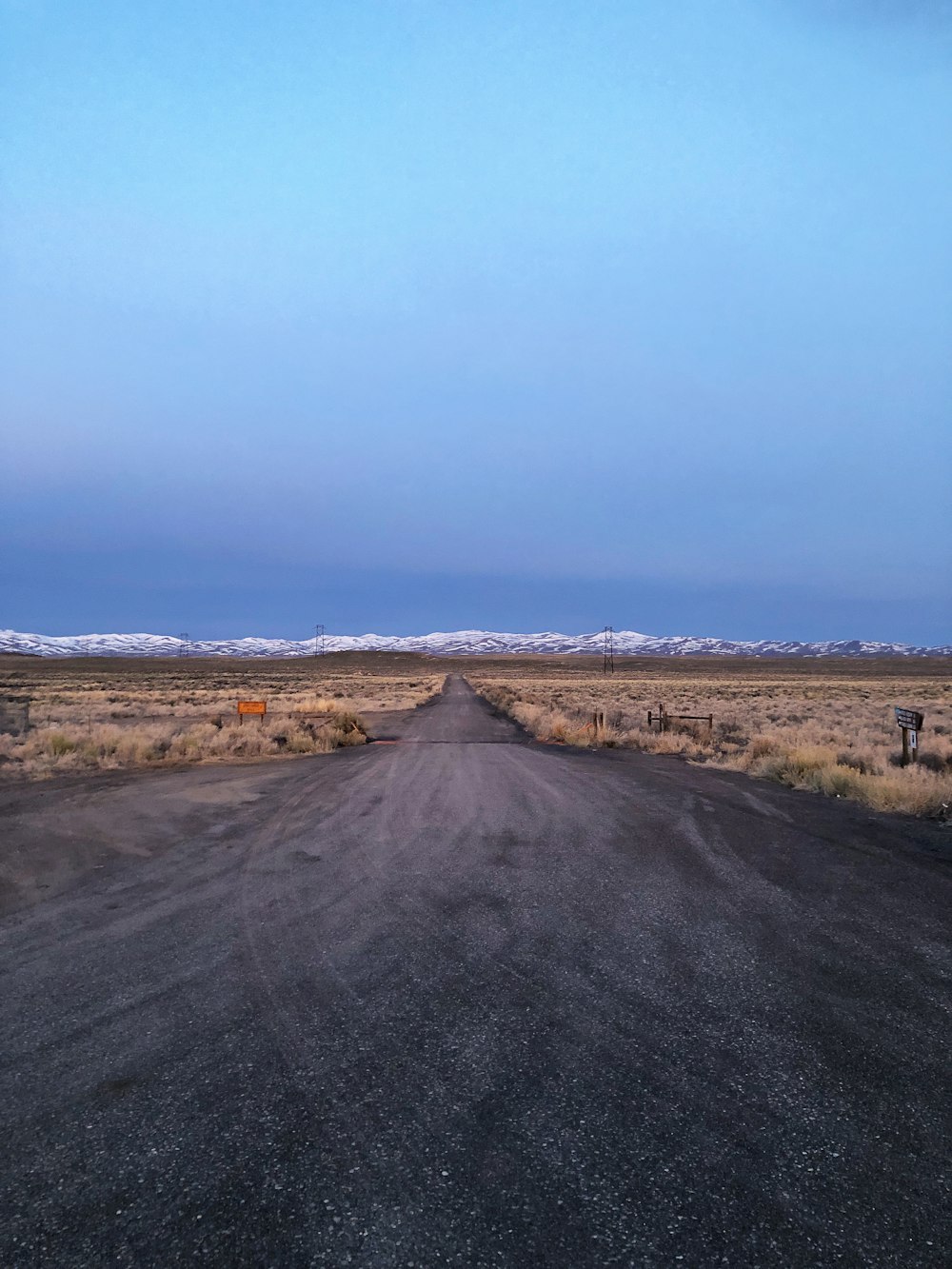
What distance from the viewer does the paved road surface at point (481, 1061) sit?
2578 millimetres

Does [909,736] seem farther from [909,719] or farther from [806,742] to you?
[806,742]

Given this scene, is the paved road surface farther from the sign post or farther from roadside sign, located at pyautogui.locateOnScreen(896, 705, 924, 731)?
the sign post

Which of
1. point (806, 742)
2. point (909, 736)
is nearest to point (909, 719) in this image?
point (909, 736)

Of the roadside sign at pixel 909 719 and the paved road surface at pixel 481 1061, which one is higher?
the roadside sign at pixel 909 719

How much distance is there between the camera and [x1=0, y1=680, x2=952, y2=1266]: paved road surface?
8.46 feet

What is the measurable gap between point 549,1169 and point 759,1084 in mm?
1247

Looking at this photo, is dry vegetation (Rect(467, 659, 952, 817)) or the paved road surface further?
dry vegetation (Rect(467, 659, 952, 817))

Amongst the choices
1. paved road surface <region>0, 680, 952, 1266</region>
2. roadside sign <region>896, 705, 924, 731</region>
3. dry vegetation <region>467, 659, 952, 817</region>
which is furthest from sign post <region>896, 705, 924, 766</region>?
paved road surface <region>0, 680, 952, 1266</region>

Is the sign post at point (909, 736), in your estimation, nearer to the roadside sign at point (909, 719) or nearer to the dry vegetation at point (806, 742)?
the roadside sign at point (909, 719)

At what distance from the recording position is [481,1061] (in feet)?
12.0

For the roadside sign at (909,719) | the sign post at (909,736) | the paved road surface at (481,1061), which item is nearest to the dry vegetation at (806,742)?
the sign post at (909,736)

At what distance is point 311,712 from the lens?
28.5 m

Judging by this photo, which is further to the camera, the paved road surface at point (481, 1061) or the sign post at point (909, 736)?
the sign post at point (909, 736)

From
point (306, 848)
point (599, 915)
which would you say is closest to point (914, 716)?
point (599, 915)
